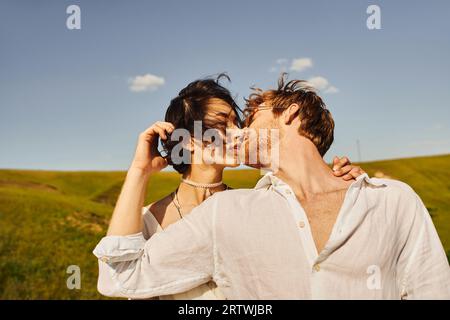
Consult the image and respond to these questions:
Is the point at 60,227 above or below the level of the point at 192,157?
below

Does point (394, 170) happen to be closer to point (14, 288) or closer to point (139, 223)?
point (14, 288)

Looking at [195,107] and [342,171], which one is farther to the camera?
[195,107]

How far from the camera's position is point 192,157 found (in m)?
4.40

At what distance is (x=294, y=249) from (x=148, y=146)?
143 cm

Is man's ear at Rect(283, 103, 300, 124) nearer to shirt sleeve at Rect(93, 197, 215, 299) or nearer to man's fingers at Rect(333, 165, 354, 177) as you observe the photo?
man's fingers at Rect(333, 165, 354, 177)

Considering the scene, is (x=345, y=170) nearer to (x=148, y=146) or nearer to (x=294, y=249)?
(x=294, y=249)

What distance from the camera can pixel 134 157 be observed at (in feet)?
11.9

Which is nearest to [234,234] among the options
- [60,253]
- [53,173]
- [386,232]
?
[386,232]

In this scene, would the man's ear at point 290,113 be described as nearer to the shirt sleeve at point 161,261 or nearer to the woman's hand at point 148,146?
the woman's hand at point 148,146

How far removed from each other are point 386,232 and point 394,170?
156 feet

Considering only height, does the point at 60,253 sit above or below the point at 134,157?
below

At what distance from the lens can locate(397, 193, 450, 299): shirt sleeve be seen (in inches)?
117

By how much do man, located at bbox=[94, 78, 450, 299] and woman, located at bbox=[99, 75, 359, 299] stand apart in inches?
14.0

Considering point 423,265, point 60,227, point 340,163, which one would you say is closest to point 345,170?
point 340,163
